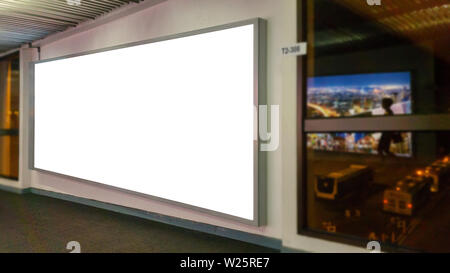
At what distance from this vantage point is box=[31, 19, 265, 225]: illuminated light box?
3.31 metres

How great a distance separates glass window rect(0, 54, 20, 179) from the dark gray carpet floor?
257cm

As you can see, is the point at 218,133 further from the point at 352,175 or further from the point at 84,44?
the point at 352,175

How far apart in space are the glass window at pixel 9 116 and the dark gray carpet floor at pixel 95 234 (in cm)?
257

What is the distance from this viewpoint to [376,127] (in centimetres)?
261

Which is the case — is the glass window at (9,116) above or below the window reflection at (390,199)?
above

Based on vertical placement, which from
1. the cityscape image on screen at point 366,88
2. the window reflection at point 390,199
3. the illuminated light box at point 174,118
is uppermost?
the cityscape image on screen at point 366,88

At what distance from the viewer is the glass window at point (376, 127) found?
2.95 meters

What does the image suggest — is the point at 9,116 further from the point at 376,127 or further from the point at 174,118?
the point at 376,127

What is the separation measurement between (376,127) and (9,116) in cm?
749

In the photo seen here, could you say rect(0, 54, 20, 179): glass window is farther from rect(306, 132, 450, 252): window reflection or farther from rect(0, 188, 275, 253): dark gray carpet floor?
rect(306, 132, 450, 252): window reflection

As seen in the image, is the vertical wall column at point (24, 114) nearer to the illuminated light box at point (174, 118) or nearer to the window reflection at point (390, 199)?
the illuminated light box at point (174, 118)

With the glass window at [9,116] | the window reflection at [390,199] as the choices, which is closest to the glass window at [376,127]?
the window reflection at [390,199]

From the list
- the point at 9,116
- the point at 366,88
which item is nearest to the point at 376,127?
the point at 9,116

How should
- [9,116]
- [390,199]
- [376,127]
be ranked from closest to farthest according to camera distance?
1. [376,127]
2. [390,199]
3. [9,116]
